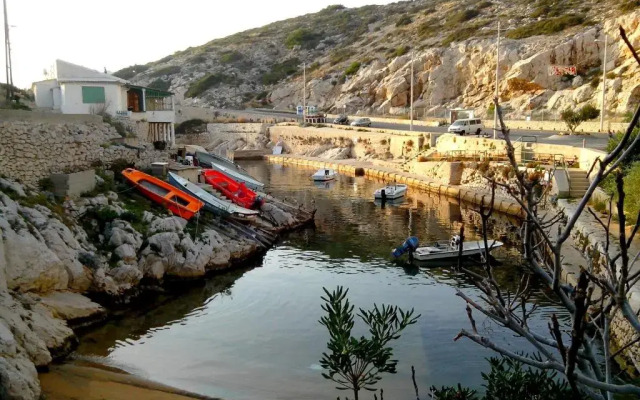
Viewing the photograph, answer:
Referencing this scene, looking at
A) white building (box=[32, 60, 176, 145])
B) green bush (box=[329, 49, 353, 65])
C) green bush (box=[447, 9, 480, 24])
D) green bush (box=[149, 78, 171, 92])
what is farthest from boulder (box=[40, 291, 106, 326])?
green bush (box=[149, 78, 171, 92])

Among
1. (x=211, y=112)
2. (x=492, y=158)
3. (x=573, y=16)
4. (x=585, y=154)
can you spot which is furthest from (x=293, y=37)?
(x=585, y=154)

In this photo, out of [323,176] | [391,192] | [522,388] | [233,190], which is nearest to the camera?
[522,388]

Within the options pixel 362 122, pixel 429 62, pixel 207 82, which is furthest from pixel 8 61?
pixel 207 82

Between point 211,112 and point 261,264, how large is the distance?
184 feet

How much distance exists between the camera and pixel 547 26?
66.9 meters

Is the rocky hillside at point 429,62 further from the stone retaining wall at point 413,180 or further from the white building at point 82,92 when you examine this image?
the white building at point 82,92

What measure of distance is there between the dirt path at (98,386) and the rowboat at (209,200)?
12.9 meters

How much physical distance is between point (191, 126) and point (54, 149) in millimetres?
52297

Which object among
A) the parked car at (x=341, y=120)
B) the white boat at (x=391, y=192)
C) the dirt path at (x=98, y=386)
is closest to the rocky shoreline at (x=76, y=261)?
the dirt path at (x=98, y=386)

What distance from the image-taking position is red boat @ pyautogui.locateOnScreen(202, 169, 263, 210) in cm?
3075

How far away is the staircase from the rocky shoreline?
16.0 meters

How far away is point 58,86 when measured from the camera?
3238 cm

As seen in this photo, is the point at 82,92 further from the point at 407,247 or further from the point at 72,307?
the point at 407,247

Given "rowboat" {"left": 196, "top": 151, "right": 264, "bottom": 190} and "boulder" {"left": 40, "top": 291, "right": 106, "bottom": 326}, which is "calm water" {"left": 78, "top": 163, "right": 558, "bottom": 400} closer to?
"boulder" {"left": 40, "top": 291, "right": 106, "bottom": 326}
